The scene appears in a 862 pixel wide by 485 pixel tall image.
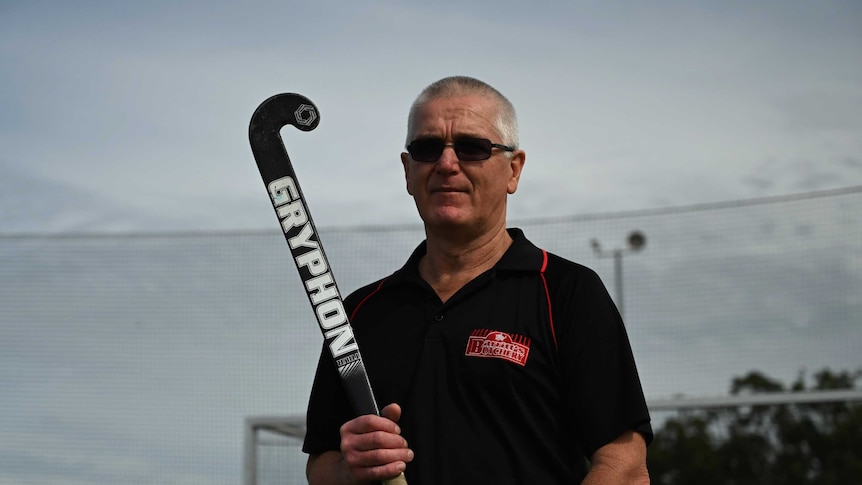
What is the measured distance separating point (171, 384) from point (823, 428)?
522cm

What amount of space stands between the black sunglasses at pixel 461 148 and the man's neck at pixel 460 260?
19cm

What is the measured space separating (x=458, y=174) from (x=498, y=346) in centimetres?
42

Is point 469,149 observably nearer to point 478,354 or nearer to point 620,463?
point 478,354

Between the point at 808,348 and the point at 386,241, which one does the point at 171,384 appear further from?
the point at 808,348

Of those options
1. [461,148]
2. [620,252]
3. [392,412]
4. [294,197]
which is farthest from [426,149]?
[620,252]

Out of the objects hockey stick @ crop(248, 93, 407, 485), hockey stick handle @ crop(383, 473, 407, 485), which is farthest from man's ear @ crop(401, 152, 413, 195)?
hockey stick handle @ crop(383, 473, 407, 485)

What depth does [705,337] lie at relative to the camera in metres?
8.84

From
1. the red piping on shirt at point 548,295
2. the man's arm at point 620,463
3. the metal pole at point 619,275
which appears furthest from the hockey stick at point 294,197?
the metal pole at point 619,275

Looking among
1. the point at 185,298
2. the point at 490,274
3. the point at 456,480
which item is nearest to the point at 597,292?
the point at 490,274

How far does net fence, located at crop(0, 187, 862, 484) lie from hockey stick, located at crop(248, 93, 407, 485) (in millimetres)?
5634

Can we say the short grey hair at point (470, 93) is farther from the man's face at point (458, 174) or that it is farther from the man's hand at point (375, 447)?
the man's hand at point (375, 447)

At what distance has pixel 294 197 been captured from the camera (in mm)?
2672

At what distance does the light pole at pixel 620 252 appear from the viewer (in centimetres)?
900

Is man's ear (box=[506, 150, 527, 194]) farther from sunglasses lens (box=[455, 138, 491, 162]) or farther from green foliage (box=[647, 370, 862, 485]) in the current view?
green foliage (box=[647, 370, 862, 485])
